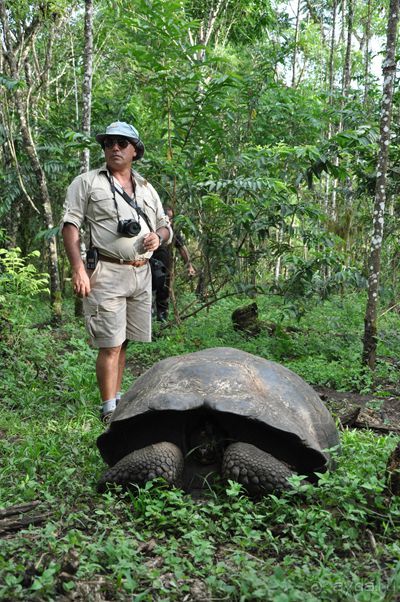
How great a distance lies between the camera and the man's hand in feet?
13.5

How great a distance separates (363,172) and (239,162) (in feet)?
5.69

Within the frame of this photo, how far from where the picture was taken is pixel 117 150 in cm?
436

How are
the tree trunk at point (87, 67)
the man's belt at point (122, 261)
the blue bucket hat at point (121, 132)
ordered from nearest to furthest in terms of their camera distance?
1. the blue bucket hat at point (121, 132)
2. the man's belt at point (122, 261)
3. the tree trunk at point (87, 67)

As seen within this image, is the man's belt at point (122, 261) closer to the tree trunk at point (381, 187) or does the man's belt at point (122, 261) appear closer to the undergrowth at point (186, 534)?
the undergrowth at point (186, 534)

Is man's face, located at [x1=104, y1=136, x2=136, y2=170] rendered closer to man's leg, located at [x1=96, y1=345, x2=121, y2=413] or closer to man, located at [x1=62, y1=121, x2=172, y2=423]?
man, located at [x1=62, y1=121, x2=172, y2=423]

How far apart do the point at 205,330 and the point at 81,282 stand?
381 centimetres

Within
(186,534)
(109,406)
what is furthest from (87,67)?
(186,534)

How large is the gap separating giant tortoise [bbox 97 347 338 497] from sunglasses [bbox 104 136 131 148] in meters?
1.77

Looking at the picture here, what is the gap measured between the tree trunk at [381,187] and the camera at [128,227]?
2.86 m

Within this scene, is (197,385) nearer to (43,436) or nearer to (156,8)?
(43,436)

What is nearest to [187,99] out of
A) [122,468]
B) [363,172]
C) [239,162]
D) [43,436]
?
[239,162]

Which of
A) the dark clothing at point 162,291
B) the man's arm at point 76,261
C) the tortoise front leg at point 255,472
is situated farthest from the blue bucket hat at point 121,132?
the dark clothing at point 162,291

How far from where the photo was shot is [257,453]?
2918 millimetres

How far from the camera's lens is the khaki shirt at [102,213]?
432 centimetres
